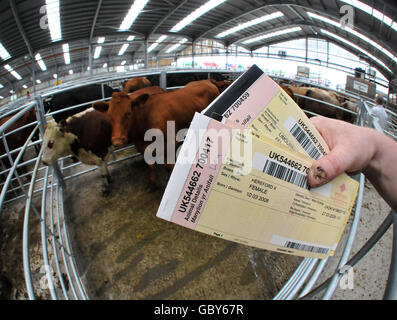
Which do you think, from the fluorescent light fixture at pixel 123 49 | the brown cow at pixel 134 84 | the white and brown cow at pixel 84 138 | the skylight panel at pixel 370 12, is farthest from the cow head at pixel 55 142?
the fluorescent light fixture at pixel 123 49

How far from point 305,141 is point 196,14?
1221 centimetres

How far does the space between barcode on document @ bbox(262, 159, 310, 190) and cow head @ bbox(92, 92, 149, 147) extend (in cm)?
225

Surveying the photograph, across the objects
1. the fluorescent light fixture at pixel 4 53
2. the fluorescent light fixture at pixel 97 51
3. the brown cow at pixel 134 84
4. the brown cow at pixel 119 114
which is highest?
the fluorescent light fixture at pixel 97 51

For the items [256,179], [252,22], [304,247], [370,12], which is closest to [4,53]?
[252,22]

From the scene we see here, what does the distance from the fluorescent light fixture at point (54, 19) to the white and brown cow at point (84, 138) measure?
6572 mm

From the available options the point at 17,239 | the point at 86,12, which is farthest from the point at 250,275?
the point at 86,12

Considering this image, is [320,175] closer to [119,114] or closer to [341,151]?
[341,151]

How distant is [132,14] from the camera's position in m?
9.78

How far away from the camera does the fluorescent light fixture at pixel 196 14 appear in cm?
916

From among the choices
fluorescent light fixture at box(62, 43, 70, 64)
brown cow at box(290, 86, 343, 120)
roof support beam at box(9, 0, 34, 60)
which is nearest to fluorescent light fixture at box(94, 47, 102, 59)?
fluorescent light fixture at box(62, 43, 70, 64)

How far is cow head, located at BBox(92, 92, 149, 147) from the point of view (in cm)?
256

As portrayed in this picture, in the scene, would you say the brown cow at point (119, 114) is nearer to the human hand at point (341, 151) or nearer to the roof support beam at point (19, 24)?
the human hand at point (341, 151)

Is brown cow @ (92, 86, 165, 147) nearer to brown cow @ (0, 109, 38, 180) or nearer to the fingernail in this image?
brown cow @ (0, 109, 38, 180)
